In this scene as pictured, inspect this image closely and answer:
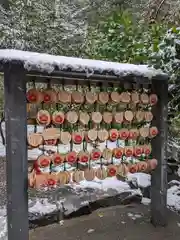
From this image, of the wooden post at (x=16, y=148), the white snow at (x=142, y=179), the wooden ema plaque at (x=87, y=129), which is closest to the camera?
the wooden post at (x=16, y=148)

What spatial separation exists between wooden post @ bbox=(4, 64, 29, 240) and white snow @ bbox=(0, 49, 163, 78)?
126 millimetres

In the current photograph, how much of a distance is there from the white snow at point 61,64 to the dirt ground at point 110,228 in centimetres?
145

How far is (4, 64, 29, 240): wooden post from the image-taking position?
2.04m

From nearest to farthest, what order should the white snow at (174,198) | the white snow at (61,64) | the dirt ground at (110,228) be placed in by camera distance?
the white snow at (61,64), the dirt ground at (110,228), the white snow at (174,198)

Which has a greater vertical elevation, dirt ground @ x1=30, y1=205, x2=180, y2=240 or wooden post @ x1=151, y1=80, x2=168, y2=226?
wooden post @ x1=151, y1=80, x2=168, y2=226

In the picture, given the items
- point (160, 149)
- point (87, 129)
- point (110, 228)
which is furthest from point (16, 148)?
point (160, 149)

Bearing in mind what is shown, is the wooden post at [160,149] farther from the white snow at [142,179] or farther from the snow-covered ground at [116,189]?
the white snow at [142,179]

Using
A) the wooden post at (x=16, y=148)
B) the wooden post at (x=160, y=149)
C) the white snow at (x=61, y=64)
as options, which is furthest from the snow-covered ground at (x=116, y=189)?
the white snow at (x=61, y=64)

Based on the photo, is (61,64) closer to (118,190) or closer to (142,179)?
(118,190)

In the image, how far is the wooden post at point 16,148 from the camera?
204 centimetres

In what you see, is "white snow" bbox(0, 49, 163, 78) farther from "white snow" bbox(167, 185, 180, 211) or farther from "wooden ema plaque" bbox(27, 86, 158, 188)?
"white snow" bbox(167, 185, 180, 211)

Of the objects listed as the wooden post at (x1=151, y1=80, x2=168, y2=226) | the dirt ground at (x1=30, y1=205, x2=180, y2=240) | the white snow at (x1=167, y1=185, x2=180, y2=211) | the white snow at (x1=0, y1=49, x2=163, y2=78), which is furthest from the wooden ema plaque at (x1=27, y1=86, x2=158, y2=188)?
the white snow at (x1=167, y1=185, x2=180, y2=211)

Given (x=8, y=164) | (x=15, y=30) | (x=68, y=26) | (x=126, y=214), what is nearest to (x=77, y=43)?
(x=68, y=26)

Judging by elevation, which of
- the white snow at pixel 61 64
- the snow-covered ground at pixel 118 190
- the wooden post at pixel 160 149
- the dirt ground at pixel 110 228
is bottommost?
the dirt ground at pixel 110 228
